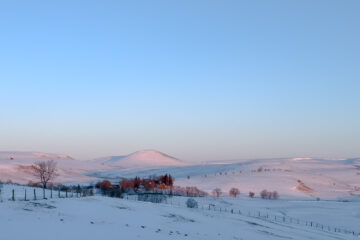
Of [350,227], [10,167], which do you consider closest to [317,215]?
[350,227]

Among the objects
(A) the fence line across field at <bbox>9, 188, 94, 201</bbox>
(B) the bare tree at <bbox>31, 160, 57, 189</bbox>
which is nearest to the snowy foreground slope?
(A) the fence line across field at <bbox>9, 188, 94, 201</bbox>

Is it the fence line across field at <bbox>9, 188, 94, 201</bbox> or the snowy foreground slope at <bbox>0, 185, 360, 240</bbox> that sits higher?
the fence line across field at <bbox>9, 188, 94, 201</bbox>

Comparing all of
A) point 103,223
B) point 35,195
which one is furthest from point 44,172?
point 103,223

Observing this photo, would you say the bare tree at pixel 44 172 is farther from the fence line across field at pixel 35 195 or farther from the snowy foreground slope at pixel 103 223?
the snowy foreground slope at pixel 103 223

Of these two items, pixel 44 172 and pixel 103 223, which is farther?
pixel 44 172

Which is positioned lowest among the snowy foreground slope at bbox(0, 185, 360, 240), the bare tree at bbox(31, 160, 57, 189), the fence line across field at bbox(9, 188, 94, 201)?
the snowy foreground slope at bbox(0, 185, 360, 240)

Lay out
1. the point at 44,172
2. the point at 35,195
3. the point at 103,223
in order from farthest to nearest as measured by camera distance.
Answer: the point at 44,172 → the point at 35,195 → the point at 103,223

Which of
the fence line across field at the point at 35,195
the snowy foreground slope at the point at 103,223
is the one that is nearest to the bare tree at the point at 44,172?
the fence line across field at the point at 35,195

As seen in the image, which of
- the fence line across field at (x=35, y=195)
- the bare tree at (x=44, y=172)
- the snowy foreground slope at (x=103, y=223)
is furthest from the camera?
the bare tree at (x=44, y=172)

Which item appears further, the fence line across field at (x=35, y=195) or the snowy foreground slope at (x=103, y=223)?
the fence line across field at (x=35, y=195)

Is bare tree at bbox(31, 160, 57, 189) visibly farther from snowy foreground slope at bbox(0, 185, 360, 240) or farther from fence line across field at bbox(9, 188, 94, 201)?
snowy foreground slope at bbox(0, 185, 360, 240)

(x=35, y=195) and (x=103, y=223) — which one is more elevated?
(x=35, y=195)

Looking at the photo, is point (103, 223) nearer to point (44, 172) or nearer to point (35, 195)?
point (35, 195)

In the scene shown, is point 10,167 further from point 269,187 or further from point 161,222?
point 161,222
